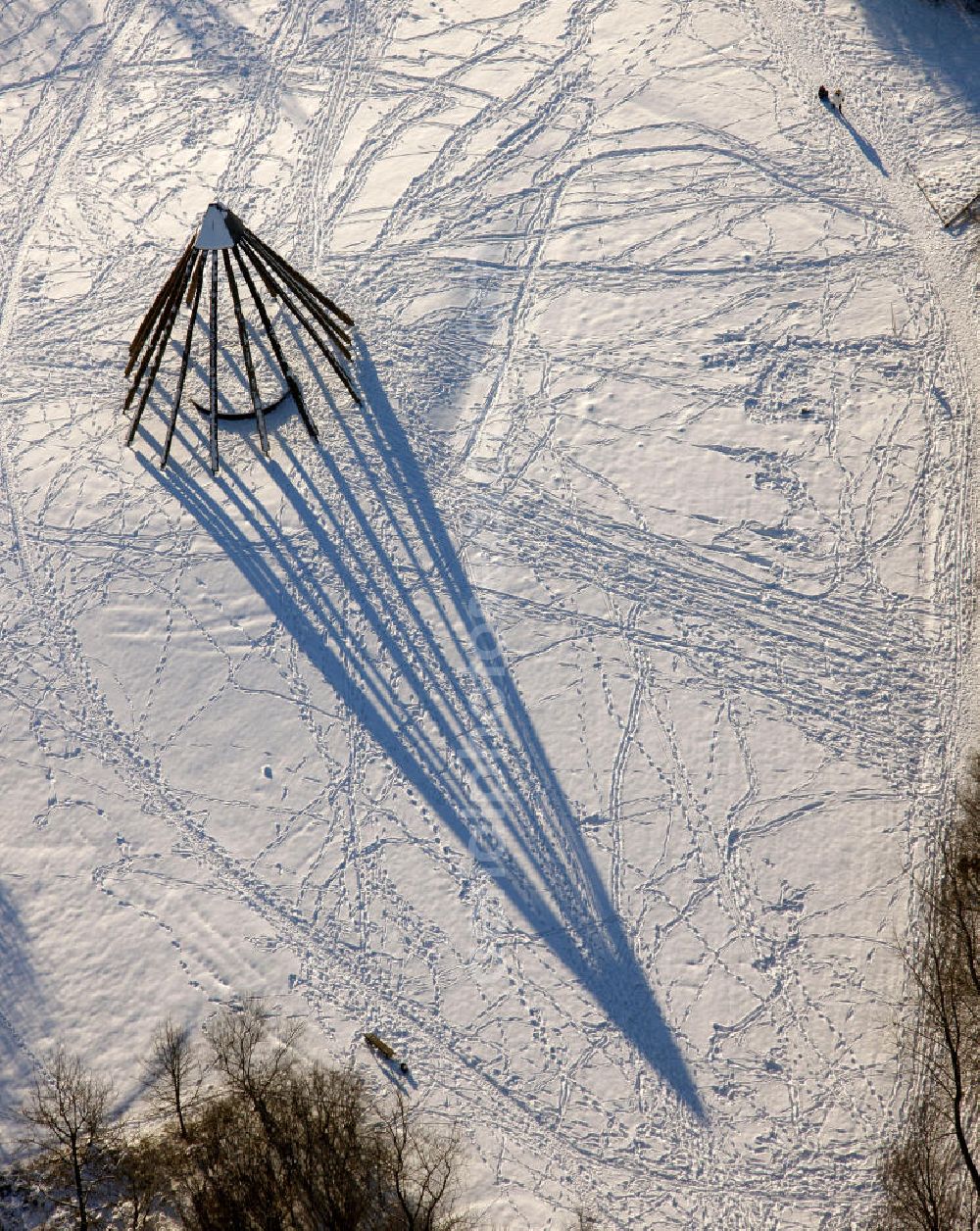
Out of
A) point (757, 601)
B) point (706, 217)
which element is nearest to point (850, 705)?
point (757, 601)

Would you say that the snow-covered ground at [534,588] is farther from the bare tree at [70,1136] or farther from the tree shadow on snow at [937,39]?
the bare tree at [70,1136]

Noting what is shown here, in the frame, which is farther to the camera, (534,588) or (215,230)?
(534,588)

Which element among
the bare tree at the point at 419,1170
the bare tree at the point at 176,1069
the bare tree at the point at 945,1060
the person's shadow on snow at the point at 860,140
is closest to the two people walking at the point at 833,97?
the person's shadow on snow at the point at 860,140

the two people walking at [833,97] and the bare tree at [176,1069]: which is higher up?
the two people walking at [833,97]

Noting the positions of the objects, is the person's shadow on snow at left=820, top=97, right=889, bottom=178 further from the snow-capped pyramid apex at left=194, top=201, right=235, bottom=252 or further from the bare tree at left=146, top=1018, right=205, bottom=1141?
the bare tree at left=146, top=1018, right=205, bottom=1141

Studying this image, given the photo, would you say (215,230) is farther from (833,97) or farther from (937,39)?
(937,39)

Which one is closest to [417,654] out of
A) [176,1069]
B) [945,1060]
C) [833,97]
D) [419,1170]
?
[176,1069]
